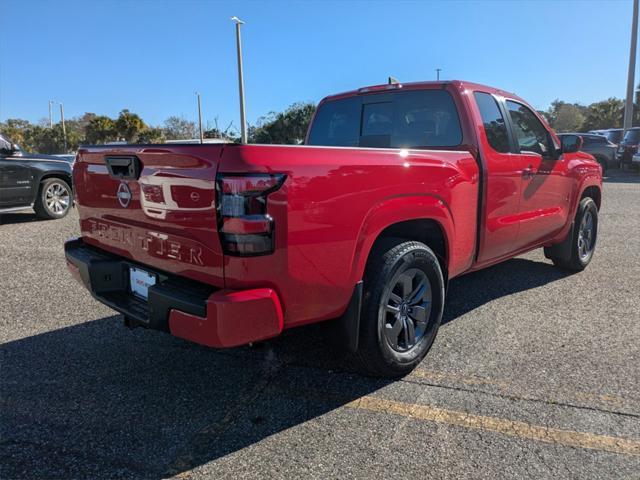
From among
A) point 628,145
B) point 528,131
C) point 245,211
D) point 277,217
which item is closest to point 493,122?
point 528,131

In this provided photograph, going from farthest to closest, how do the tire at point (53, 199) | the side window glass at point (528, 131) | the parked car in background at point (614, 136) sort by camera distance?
the parked car in background at point (614, 136) → the tire at point (53, 199) → the side window glass at point (528, 131)

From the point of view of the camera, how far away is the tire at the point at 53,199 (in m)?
9.18

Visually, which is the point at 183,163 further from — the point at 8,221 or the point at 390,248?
the point at 8,221

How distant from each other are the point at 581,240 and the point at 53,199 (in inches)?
353

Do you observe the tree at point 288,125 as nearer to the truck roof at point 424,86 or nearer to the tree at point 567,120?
the truck roof at point 424,86

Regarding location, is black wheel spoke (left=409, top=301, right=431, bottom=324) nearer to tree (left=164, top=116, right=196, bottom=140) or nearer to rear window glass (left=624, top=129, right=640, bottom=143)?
rear window glass (left=624, top=129, right=640, bottom=143)

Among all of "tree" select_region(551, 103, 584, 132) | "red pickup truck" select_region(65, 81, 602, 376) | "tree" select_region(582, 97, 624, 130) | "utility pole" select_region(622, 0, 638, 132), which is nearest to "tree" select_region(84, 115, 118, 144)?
"utility pole" select_region(622, 0, 638, 132)

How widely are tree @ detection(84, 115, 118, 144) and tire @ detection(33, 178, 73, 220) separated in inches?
1695

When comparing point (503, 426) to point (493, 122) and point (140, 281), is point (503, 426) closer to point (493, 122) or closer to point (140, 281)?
point (140, 281)

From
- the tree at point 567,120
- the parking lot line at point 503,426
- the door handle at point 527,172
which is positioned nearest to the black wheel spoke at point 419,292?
the parking lot line at point 503,426

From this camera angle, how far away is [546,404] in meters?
2.87

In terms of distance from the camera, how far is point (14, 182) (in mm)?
8672

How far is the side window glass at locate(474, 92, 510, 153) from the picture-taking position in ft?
13.1

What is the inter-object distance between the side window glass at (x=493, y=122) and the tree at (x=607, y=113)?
155ft
